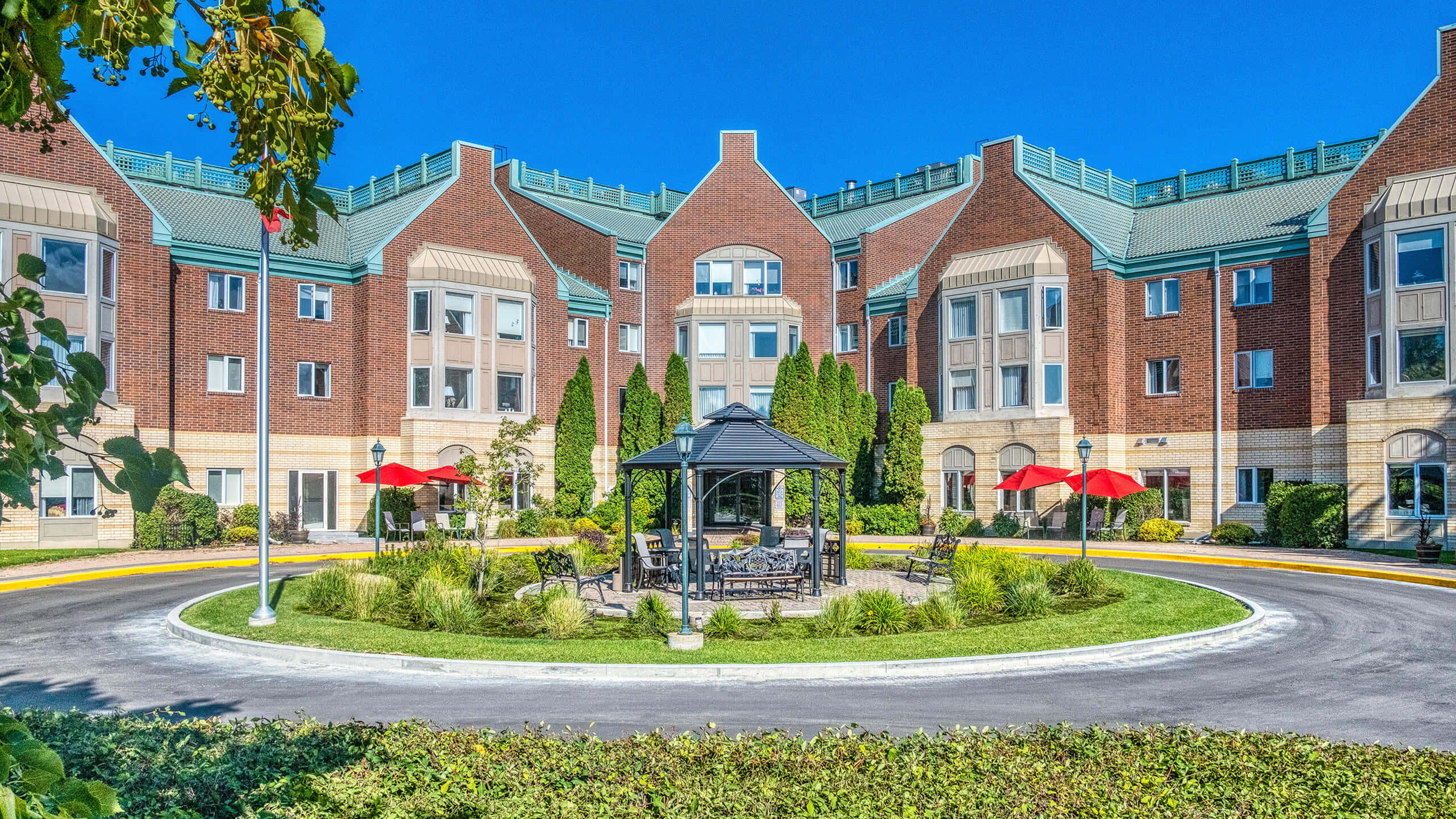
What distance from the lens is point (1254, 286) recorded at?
35438 mm

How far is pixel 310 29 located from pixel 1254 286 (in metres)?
38.1

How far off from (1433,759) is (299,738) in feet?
27.3

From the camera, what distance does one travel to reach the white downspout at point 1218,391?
1394 inches

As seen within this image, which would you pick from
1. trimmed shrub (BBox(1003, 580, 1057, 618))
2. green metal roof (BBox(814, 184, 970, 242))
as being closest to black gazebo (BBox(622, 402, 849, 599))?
trimmed shrub (BBox(1003, 580, 1057, 618))

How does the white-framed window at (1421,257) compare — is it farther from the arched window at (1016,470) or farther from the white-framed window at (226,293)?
the white-framed window at (226,293)

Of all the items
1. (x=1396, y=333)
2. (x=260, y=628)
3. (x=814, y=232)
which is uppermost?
(x=814, y=232)

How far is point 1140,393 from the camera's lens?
124 ft

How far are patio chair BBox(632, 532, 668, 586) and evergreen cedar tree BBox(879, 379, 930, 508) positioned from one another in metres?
19.5

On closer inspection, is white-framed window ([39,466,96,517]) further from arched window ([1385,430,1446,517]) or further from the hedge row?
arched window ([1385,430,1446,517])

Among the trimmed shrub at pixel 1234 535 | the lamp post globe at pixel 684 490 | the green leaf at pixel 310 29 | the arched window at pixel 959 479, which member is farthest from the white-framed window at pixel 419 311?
the green leaf at pixel 310 29

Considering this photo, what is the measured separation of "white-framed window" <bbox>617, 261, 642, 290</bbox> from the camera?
147 ft

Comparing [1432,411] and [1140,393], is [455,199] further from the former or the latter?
[1432,411]

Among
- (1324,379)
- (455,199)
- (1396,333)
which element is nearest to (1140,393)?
(1324,379)

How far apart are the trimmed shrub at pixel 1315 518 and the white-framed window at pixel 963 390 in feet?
38.0
